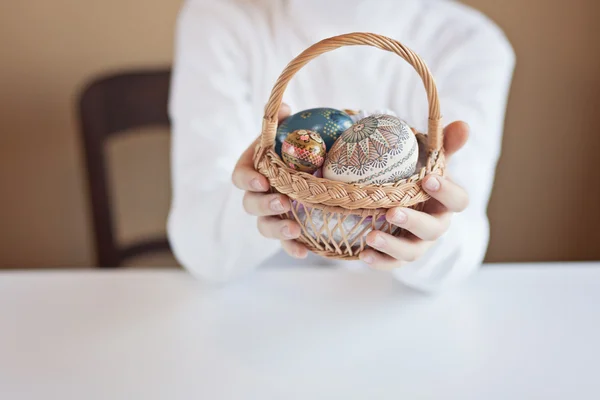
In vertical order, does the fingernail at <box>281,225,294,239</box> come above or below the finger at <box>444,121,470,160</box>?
below

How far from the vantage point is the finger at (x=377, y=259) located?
0.74m

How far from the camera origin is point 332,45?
2.18 ft

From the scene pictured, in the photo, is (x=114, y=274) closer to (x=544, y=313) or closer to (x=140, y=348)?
(x=140, y=348)

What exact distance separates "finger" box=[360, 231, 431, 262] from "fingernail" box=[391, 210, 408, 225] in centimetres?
3

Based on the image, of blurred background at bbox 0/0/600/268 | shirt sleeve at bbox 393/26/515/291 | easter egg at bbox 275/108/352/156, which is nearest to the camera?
easter egg at bbox 275/108/352/156

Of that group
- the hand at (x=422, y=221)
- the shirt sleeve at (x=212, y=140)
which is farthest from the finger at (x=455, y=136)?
the shirt sleeve at (x=212, y=140)

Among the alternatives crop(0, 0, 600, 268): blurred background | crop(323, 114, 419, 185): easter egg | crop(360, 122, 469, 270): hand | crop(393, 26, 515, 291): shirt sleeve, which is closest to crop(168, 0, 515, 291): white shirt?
crop(393, 26, 515, 291): shirt sleeve

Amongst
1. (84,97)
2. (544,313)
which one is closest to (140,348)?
(544,313)

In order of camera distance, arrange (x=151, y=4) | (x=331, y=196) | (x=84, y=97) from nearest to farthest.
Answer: (x=331, y=196), (x=84, y=97), (x=151, y=4)

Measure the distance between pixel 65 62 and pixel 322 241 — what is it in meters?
1.17

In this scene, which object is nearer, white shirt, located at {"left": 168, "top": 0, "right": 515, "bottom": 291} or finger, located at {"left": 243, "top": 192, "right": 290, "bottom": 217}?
finger, located at {"left": 243, "top": 192, "right": 290, "bottom": 217}

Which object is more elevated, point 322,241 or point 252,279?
point 322,241

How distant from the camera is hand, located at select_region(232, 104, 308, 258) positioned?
2.41ft

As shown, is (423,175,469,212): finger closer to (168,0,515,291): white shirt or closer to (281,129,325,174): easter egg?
(281,129,325,174): easter egg
